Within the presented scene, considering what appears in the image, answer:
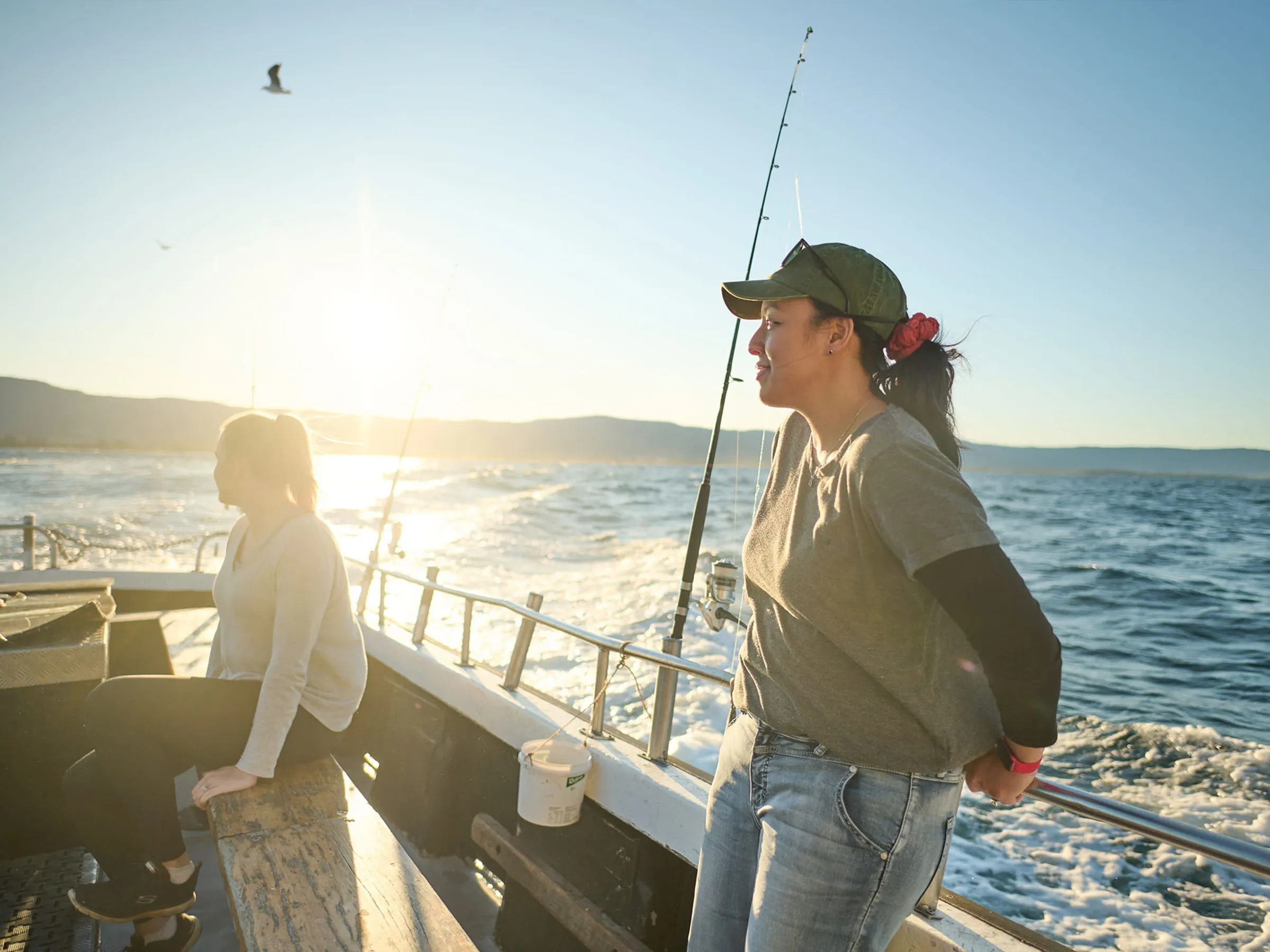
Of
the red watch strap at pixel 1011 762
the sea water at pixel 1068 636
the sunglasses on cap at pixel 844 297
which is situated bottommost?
the sea water at pixel 1068 636

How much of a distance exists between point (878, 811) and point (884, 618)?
28cm

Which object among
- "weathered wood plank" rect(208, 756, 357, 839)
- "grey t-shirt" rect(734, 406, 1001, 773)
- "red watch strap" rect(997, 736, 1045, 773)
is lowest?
"weathered wood plank" rect(208, 756, 357, 839)

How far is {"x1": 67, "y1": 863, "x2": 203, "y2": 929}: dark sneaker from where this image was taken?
6.26 ft

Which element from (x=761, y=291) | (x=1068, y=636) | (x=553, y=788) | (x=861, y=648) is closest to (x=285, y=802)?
(x=553, y=788)

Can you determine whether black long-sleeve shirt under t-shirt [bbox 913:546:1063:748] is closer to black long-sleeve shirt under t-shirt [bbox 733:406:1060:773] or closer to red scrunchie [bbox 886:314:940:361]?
black long-sleeve shirt under t-shirt [bbox 733:406:1060:773]

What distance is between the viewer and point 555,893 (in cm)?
232

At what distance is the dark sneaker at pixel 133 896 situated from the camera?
191 centimetres

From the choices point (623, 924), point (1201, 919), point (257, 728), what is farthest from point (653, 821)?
point (1201, 919)

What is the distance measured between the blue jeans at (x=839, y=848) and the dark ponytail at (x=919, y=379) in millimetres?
501

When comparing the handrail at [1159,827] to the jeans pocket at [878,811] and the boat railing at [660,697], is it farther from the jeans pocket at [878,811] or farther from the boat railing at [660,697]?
the jeans pocket at [878,811]

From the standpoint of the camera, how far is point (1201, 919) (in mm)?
4148

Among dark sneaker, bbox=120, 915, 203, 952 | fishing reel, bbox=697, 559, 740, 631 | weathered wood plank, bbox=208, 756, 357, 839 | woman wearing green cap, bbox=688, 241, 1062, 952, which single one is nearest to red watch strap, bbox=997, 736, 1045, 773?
→ woman wearing green cap, bbox=688, 241, 1062, 952

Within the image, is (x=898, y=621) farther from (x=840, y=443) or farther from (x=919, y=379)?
(x=919, y=379)

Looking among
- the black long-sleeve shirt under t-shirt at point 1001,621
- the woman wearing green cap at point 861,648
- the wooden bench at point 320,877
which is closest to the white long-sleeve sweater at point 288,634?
the wooden bench at point 320,877
